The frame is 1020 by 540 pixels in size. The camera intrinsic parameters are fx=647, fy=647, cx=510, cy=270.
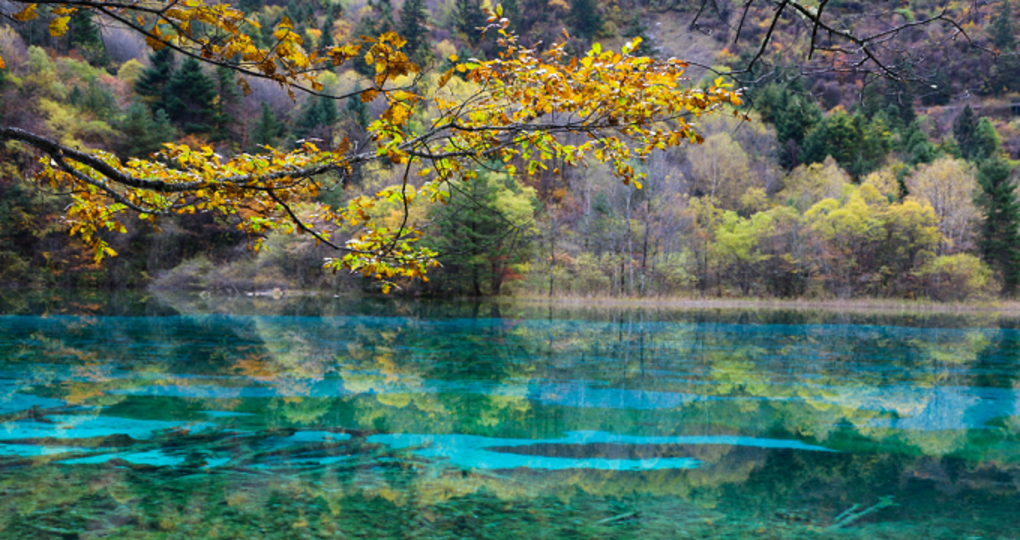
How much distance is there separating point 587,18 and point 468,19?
1363cm

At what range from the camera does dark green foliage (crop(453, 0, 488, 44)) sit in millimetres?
64750

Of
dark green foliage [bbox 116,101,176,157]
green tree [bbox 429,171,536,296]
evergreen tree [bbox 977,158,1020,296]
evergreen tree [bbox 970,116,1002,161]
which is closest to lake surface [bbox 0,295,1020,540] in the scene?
green tree [bbox 429,171,536,296]

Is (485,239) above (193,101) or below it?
below

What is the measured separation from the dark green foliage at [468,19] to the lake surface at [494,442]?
58.3 meters

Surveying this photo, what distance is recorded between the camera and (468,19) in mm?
66688

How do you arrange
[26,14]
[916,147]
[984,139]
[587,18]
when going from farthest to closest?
[587,18], [984,139], [916,147], [26,14]

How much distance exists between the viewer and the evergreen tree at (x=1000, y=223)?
119ft

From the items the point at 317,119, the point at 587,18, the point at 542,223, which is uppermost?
the point at 587,18

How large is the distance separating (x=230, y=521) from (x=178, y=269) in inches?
1428

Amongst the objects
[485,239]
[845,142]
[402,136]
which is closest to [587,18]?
[845,142]

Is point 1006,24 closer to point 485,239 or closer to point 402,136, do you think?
point 402,136

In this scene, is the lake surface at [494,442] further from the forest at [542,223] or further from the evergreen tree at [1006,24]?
the forest at [542,223]

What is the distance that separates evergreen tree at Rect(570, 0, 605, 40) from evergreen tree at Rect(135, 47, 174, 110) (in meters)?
44.3

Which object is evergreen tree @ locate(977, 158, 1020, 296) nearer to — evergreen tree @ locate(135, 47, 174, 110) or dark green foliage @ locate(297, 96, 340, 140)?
dark green foliage @ locate(297, 96, 340, 140)
